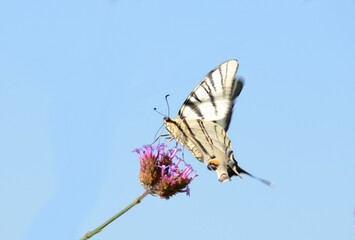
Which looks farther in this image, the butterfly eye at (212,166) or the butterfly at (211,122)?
the butterfly eye at (212,166)

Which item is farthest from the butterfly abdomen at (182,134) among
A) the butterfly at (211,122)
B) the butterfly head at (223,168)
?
the butterfly head at (223,168)

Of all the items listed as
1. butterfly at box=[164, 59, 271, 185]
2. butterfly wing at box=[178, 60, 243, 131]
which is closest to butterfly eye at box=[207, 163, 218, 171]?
butterfly at box=[164, 59, 271, 185]

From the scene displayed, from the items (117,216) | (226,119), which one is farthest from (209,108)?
(117,216)

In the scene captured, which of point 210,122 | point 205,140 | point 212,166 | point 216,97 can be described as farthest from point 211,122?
point 212,166

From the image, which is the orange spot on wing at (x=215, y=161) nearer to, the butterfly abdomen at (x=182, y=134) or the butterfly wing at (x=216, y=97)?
the butterfly abdomen at (x=182, y=134)

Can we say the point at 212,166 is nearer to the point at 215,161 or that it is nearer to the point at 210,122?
the point at 215,161

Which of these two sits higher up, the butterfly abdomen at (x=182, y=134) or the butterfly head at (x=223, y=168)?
the butterfly abdomen at (x=182, y=134)

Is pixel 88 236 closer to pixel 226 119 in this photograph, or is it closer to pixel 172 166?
pixel 172 166
